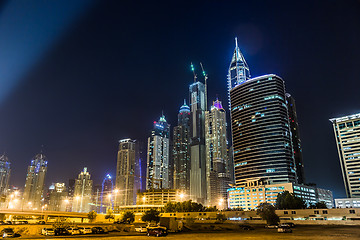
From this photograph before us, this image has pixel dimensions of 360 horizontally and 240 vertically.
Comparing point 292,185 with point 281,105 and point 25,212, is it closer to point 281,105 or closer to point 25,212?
point 281,105

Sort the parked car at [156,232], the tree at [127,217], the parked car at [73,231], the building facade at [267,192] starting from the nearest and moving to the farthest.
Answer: the parked car at [156,232] → the parked car at [73,231] → the tree at [127,217] → the building facade at [267,192]

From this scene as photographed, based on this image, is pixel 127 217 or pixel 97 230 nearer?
pixel 97 230

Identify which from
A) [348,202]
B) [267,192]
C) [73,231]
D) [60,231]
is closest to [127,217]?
[73,231]

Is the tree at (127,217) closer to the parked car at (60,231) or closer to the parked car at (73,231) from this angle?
the parked car at (73,231)

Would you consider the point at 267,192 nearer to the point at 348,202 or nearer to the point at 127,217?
the point at 348,202

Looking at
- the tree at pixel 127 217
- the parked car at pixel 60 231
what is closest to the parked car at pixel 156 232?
the parked car at pixel 60 231

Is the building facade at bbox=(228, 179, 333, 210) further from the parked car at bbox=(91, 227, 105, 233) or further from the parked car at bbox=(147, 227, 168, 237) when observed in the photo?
the parked car at bbox=(147, 227, 168, 237)

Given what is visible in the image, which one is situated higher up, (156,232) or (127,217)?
(127,217)

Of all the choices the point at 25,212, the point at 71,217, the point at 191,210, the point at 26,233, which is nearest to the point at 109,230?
the point at 26,233

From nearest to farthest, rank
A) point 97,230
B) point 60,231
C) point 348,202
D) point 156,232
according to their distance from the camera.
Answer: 1. point 156,232
2. point 60,231
3. point 97,230
4. point 348,202

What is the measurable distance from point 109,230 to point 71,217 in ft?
181

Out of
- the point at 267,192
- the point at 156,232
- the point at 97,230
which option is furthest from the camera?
the point at 267,192

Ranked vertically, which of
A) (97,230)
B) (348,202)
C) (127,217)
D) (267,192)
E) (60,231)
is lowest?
(97,230)

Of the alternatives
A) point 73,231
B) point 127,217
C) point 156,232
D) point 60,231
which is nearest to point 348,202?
point 127,217
